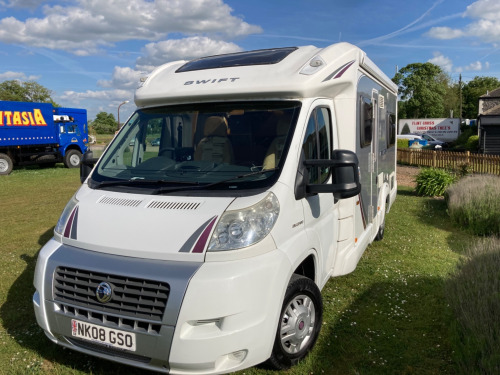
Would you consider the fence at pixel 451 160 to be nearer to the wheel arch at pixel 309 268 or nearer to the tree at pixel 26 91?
the wheel arch at pixel 309 268

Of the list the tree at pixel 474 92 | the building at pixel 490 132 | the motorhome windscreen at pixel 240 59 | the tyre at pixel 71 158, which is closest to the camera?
the motorhome windscreen at pixel 240 59

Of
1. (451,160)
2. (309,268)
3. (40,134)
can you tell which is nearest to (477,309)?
(309,268)

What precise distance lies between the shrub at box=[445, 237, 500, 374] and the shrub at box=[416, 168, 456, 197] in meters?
7.64

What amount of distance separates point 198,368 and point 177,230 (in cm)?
91

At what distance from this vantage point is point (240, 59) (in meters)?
4.27

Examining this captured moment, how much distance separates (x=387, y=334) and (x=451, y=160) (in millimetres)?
17966

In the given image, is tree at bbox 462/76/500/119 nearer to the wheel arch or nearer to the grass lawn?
the grass lawn

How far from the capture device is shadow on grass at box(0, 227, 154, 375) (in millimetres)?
3508

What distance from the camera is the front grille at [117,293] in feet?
8.98

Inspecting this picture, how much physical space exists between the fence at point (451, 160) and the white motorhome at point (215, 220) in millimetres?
11608

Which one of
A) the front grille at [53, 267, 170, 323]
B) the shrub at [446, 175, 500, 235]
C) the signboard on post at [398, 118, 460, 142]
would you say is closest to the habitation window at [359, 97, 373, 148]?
the front grille at [53, 267, 170, 323]

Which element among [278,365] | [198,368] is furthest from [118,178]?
[278,365]

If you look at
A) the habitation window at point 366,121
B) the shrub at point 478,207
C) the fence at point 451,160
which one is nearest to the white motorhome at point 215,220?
the habitation window at point 366,121

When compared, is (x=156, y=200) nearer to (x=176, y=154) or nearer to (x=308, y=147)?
(x=176, y=154)
